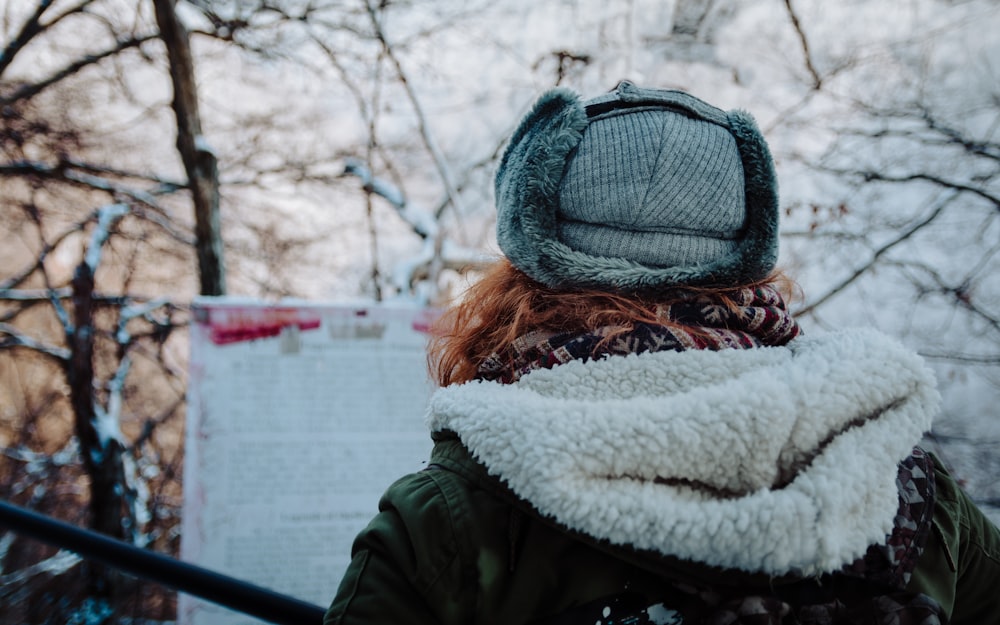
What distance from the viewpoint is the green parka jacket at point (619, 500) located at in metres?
0.55

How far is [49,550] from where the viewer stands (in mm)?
7777

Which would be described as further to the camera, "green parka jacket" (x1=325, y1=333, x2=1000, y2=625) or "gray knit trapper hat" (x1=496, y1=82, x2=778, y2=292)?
"gray knit trapper hat" (x1=496, y1=82, x2=778, y2=292)

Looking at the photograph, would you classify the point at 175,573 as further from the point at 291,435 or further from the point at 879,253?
the point at 879,253

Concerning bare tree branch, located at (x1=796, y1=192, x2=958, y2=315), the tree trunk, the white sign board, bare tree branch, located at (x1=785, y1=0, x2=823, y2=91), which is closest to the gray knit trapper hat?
the white sign board

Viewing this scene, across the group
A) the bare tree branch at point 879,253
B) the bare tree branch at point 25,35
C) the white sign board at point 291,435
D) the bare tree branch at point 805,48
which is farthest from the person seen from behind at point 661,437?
the bare tree branch at point 25,35

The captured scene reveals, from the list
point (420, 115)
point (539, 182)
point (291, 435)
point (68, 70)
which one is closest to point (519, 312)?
point (539, 182)

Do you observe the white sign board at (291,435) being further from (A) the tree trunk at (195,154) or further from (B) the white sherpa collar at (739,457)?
(B) the white sherpa collar at (739,457)

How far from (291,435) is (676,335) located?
7.88ft

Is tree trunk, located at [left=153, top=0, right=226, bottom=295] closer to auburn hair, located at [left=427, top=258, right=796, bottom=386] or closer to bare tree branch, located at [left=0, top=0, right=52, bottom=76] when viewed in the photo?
bare tree branch, located at [left=0, top=0, right=52, bottom=76]

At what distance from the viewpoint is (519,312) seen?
2.64 feet

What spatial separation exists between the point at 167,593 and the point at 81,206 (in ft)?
17.6

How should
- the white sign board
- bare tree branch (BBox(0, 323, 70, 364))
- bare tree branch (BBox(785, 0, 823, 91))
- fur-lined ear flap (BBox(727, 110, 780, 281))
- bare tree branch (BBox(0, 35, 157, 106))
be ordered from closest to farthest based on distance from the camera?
fur-lined ear flap (BBox(727, 110, 780, 281))
the white sign board
bare tree branch (BBox(785, 0, 823, 91))
bare tree branch (BBox(0, 35, 157, 106))
bare tree branch (BBox(0, 323, 70, 364))

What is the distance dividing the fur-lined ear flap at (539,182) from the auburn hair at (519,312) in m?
0.05

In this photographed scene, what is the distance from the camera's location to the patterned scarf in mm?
672
